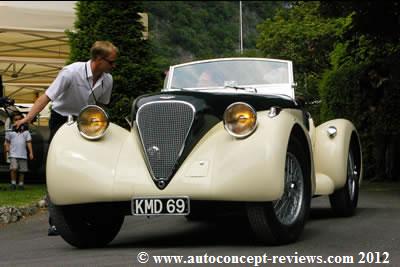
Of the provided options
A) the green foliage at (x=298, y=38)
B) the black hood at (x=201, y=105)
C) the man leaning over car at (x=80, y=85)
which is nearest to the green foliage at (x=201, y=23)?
the green foliage at (x=298, y=38)

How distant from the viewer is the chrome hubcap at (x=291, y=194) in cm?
681

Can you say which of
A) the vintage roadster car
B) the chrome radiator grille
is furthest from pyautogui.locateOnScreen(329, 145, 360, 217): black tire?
the chrome radiator grille

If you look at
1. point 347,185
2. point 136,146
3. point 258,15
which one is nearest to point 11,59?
point 347,185

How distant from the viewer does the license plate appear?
641 cm

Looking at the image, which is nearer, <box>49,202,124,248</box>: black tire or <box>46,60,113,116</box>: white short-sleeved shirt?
<box>49,202,124,248</box>: black tire

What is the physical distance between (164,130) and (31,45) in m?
9.94

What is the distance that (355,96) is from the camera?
16734mm

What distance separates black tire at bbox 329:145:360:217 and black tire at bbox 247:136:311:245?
1.75 m

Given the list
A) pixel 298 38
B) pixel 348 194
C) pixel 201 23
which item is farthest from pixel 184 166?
pixel 201 23

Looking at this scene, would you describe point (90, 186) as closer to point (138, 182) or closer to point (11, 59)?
point (138, 182)

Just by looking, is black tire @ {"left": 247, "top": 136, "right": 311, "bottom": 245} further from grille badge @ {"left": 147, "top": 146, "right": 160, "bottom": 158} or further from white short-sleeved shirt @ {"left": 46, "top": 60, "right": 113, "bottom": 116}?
white short-sleeved shirt @ {"left": 46, "top": 60, "right": 113, "bottom": 116}

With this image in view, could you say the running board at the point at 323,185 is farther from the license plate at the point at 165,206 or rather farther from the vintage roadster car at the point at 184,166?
the license plate at the point at 165,206

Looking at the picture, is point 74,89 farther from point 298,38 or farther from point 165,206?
point 298,38

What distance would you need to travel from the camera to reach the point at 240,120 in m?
6.58
